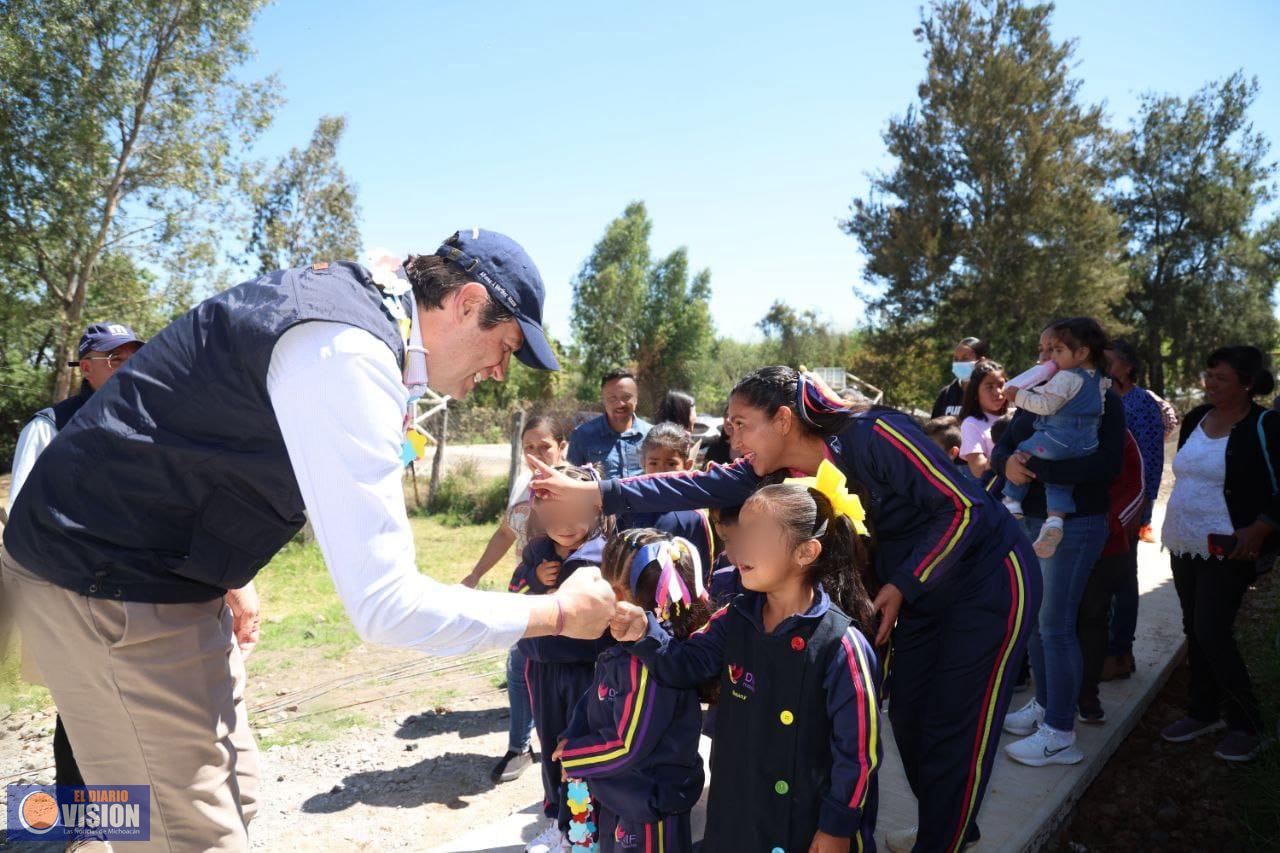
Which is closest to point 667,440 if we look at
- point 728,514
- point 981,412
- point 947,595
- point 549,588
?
point 728,514

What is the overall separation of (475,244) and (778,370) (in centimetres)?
131

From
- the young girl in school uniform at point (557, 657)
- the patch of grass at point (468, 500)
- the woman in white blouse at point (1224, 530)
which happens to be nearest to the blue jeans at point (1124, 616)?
the woman in white blouse at point (1224, 530)

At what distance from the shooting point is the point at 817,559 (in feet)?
8.31

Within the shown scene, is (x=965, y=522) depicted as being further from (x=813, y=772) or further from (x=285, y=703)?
(x=285, y=703)

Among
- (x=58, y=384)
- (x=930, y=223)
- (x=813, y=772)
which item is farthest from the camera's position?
(x=930, y=223)

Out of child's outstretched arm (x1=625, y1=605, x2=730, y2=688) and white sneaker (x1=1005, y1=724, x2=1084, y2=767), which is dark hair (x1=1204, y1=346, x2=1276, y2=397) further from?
child's outstretched arm (x1=625, y1=605, x2=730, y2=688)

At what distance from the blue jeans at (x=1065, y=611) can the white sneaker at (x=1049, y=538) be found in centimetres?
6

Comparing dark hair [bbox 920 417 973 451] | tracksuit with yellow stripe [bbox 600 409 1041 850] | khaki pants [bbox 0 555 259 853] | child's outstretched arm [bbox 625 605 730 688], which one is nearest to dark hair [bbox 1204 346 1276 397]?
dark hair [bbox 920 417 973 451]

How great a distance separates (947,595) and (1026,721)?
1.86 m

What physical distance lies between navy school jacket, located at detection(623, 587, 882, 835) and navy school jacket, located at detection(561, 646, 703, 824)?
0.10 m

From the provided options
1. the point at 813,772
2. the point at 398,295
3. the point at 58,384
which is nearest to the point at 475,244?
the point at 398,295

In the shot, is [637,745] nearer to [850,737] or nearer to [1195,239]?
[850,737]

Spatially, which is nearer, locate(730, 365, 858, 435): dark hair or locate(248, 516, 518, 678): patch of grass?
locate(730, 365, 858, 435): dark hair

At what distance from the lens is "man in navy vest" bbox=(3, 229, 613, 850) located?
163 cm
